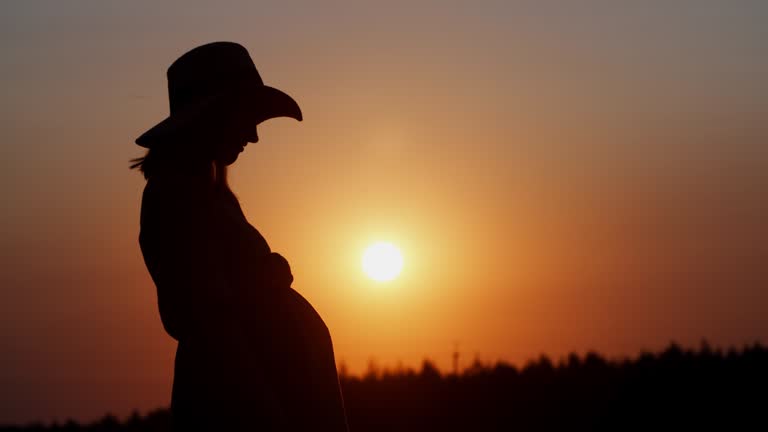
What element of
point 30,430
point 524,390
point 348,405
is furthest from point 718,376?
point 30,430

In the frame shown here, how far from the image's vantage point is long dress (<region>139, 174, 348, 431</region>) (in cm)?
431

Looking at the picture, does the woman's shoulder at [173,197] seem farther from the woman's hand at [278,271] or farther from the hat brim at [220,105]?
the woman's hand at [278,271]

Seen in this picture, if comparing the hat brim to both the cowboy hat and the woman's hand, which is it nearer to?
the cowboy hat

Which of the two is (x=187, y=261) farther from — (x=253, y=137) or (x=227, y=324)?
(x=253, y=137)

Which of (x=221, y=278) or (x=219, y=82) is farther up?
(x=219, y=82)

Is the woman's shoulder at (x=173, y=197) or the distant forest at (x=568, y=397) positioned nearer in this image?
the woman's shoulder at (x=173, y=197)

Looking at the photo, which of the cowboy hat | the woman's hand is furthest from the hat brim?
the woman's hand

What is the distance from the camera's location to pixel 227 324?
434cm

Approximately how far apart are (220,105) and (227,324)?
2.36 feet

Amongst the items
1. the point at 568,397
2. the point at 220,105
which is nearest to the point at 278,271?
the point at 220,105

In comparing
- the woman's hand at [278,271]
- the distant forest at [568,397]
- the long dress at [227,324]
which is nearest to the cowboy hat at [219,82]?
the long dress at [227,324]

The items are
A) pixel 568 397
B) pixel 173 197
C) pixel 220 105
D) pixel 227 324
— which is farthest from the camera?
pixel 568 397

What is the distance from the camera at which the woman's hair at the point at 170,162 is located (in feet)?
15.0

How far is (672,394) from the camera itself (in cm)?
1116
